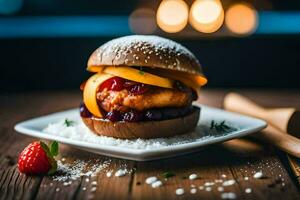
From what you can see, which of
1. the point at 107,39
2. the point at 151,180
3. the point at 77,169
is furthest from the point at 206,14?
the point at 151,180

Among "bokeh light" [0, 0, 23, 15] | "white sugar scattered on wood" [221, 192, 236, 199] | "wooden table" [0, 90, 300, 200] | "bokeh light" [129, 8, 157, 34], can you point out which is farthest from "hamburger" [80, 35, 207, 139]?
"bokeh light" [0, 0, 23, 15]

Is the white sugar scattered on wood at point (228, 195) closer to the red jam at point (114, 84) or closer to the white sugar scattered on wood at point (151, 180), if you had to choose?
the white sugar scattered on wood at point (151, 180)

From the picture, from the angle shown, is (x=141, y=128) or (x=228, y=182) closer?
(x=228, y=182)

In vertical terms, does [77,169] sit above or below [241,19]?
above

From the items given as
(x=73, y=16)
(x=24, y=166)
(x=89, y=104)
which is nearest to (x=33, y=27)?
(x=73, y=16)

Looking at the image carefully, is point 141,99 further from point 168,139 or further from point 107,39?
point 107,39

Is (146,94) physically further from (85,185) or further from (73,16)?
(73,16)

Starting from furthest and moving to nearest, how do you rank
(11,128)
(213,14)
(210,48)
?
(213,14)
(210,48)
(11,128)

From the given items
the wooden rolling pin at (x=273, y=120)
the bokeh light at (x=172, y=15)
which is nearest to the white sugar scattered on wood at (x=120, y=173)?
the wooden rolling pin at (x=273, y=120)
